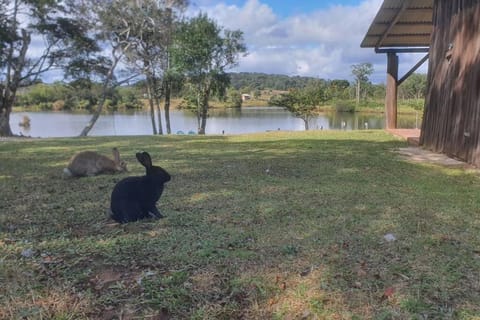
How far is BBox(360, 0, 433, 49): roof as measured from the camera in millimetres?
9578

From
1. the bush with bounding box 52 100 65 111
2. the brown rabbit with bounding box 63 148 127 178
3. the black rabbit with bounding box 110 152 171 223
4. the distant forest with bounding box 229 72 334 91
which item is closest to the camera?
the black rabbit with bounding box 110 152 171 223

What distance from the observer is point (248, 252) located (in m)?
2.59

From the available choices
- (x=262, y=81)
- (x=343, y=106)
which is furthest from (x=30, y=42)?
(x=262, y=81)

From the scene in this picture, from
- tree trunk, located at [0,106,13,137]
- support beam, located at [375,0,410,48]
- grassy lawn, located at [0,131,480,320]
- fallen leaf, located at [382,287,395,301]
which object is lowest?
fallen leaf, located at [382,287,395,301]

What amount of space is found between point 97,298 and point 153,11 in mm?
20842

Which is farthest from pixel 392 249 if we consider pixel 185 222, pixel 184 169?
pixel 184 169

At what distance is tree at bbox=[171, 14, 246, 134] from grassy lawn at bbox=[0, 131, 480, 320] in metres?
18.1

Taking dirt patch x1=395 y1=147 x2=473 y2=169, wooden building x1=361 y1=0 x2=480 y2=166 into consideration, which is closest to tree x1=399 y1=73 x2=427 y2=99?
wooden building x1=361 y1=0 x2=480 y2=166

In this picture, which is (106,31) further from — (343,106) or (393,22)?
(343,106)

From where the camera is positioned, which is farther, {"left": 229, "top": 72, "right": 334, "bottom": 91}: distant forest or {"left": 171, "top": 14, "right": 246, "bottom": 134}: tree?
{"left": 229, "top": 72, "right": 334, "bottom": 91}: distant forest

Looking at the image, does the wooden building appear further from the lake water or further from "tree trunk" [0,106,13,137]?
"tree trunk" [0,106,13,137]

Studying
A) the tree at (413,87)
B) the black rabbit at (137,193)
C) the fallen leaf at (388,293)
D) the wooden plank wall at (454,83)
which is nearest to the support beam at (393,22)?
the wooden plank wall at (454,83)

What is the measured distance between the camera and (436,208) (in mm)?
3645

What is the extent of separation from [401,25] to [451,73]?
4147 mm
